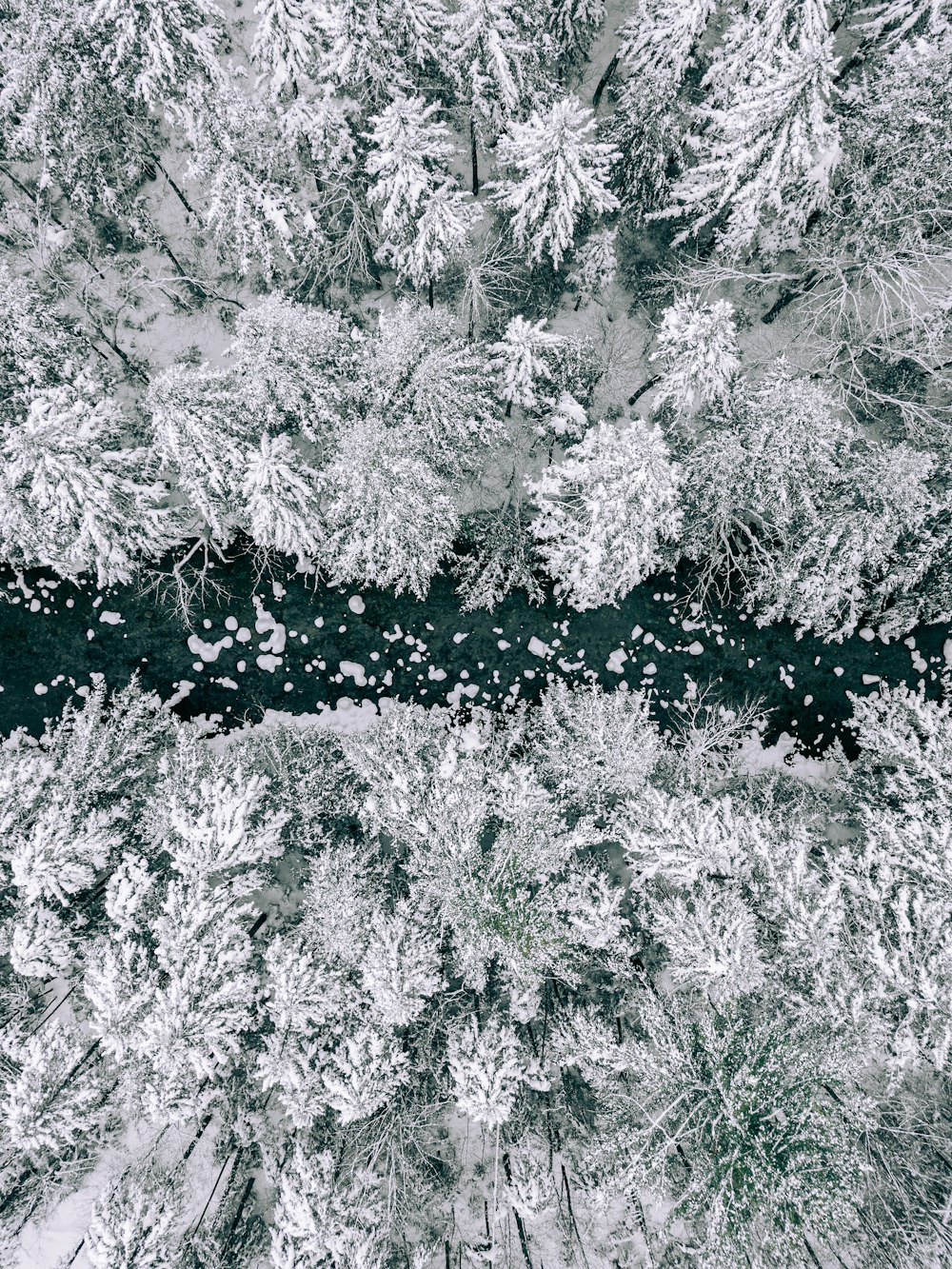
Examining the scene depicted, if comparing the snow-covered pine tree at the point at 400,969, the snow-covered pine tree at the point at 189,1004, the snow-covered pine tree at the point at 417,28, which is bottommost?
the snow-covered pine tree at the point at 189,1004

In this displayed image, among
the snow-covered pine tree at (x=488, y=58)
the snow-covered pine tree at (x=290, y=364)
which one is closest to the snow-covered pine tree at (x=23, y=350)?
the snow-covered pine tree at (x=290, y=364)

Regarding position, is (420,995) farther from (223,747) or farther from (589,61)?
(589,61)

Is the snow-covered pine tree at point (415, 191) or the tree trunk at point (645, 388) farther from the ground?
the snow-covered pine tree at point (415, 191)

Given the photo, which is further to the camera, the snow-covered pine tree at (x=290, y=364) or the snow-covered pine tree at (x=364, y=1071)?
the snow-covered pine tree at (x=290, y=364)

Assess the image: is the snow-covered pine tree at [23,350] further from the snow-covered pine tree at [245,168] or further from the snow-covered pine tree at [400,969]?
the snow-covered pine tree at [400,969]

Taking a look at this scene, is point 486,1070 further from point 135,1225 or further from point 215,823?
point 135,1225

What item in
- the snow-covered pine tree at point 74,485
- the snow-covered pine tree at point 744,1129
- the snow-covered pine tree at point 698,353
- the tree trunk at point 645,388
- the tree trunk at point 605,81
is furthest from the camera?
the tree trunk at point 605,81

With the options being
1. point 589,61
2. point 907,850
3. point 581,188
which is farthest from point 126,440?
point 907,850
